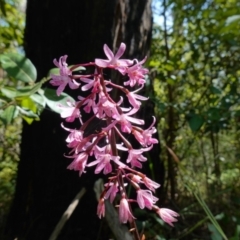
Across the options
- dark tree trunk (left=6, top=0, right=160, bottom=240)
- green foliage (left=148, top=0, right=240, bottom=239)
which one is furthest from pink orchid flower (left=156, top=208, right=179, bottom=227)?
green foliage (left=148, top=0, right=240, bottom=239)

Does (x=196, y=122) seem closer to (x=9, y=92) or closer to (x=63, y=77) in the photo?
(x=9, y=92)

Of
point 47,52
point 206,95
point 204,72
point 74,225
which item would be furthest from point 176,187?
point 47,52

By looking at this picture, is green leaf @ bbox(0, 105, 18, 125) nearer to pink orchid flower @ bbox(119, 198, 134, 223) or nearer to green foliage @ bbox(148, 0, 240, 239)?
pink orchid flower @ bbox(119, 198, 134, 223)

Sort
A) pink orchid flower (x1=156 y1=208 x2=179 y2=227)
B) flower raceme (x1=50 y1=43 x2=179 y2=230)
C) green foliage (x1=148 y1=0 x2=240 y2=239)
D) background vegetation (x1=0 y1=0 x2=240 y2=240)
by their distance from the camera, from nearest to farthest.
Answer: flower raceme (x1=50 y1=43 x2=179 y2=230) < pink orchid flower (x1=156 y1=208 x2=179 y2=227) < background vegetation (x1=0 y1=0 x2=240 y2=240) < green foliage (x1=148 y1=0 x2=240 y2=239)

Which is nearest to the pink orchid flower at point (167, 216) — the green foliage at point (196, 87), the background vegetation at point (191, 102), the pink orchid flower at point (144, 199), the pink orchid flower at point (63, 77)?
the pink orchid flower at point (144, 199)

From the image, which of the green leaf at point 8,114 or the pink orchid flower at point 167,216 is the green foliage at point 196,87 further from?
the pink orchid flower at point 167,216
